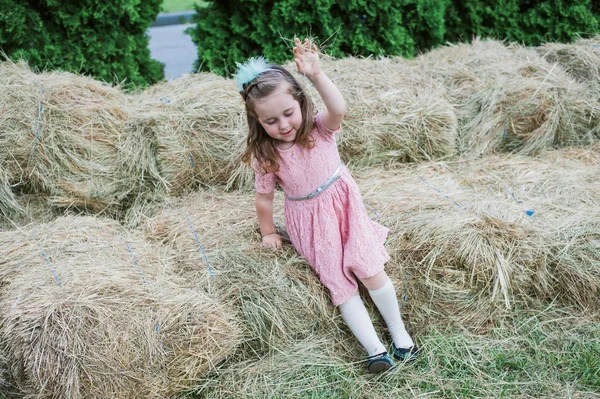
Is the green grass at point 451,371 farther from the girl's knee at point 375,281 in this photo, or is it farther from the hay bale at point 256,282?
the girl's knee at point 375,281

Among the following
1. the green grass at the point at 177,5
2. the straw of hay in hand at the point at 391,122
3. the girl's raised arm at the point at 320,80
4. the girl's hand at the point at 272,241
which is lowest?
the green grass at the point at 177,5

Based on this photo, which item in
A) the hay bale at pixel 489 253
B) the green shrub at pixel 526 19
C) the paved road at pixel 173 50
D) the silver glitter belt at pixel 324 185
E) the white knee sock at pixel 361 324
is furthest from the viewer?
the paved road at pixel 173 50

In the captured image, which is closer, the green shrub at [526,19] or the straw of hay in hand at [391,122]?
the straw of hay in hand at [391,122]

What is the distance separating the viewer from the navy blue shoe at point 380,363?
2.68m

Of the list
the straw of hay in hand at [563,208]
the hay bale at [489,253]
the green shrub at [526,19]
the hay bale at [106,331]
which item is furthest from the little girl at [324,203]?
the green shrub at [526,19]

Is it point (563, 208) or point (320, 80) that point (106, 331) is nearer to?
point (320, 80)

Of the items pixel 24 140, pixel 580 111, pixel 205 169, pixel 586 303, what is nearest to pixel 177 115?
pixel 205 169

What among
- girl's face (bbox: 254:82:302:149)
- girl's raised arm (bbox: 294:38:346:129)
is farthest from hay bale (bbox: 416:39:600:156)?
girl's face (bbox: 254:82:302:149)

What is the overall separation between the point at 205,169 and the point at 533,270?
6.94 feet

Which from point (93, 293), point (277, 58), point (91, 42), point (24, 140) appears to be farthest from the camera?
point (277, 58)

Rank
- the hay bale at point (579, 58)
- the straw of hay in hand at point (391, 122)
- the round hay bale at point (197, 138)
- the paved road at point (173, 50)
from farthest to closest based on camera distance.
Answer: the paved road at point (173, 50) < the hay bale at point (579, 58) < the straw of hay in hand at point (391, 122) < the round hay bale at point (197, 138)

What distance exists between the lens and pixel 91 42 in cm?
Answer: 493

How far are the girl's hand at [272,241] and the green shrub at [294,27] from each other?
2.45 m

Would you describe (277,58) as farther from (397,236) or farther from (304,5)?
(397,236)
